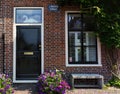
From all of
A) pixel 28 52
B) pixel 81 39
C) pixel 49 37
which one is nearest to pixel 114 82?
pixel 81 39

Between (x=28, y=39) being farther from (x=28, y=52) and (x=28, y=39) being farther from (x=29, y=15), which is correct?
(x=29, y=15)

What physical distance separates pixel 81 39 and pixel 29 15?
2.21m

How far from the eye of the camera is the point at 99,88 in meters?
8.12

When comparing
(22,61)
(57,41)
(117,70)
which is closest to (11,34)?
(22,61)

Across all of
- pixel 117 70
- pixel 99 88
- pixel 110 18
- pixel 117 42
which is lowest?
pixel 99 88

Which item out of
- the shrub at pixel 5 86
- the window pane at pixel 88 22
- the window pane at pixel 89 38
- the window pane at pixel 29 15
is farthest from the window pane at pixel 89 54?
the shrub at pixel 5 86

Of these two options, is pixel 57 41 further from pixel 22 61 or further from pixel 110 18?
pixel 110 18

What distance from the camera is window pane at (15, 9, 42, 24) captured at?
29.3 feet

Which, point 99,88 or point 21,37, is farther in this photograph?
point 21,37

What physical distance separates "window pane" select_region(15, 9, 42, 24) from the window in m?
1.12

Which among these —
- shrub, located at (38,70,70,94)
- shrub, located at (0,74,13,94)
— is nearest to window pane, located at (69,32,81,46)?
shrub, located at (38,70,70,94)

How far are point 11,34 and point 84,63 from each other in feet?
9.83

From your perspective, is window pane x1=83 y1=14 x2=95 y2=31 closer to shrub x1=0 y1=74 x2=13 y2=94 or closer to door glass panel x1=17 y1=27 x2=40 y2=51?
door glass panel x1=17 y1=27 x2=40 y2=51

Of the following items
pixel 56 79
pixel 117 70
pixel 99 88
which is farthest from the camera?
pixel 117 70
